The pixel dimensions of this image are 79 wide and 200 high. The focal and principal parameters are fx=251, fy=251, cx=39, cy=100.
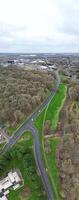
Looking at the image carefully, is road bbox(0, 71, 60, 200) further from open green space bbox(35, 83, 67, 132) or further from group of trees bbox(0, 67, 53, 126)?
group of trees bbox(0, 67, 53, 126)

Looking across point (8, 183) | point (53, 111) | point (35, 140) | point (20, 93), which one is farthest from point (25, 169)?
point (20, 93)

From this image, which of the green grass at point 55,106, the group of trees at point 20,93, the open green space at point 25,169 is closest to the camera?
the open green space at point 25,169

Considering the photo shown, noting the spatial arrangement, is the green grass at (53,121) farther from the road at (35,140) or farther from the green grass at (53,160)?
the road at (35,140)

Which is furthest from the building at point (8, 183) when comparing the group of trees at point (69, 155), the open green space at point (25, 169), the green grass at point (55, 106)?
the green grass at point (55, 106)

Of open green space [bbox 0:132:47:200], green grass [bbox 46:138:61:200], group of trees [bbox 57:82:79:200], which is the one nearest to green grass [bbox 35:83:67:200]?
green grass [bbox 46:138:61:200]

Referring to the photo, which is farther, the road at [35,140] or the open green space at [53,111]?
the open green space at [53,111]

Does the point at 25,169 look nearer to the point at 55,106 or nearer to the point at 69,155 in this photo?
the point at 69,155

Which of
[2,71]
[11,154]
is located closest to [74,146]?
[11,154]

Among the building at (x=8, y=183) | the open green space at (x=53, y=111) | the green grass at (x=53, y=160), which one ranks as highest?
the open green space at (x=53, y=111)
